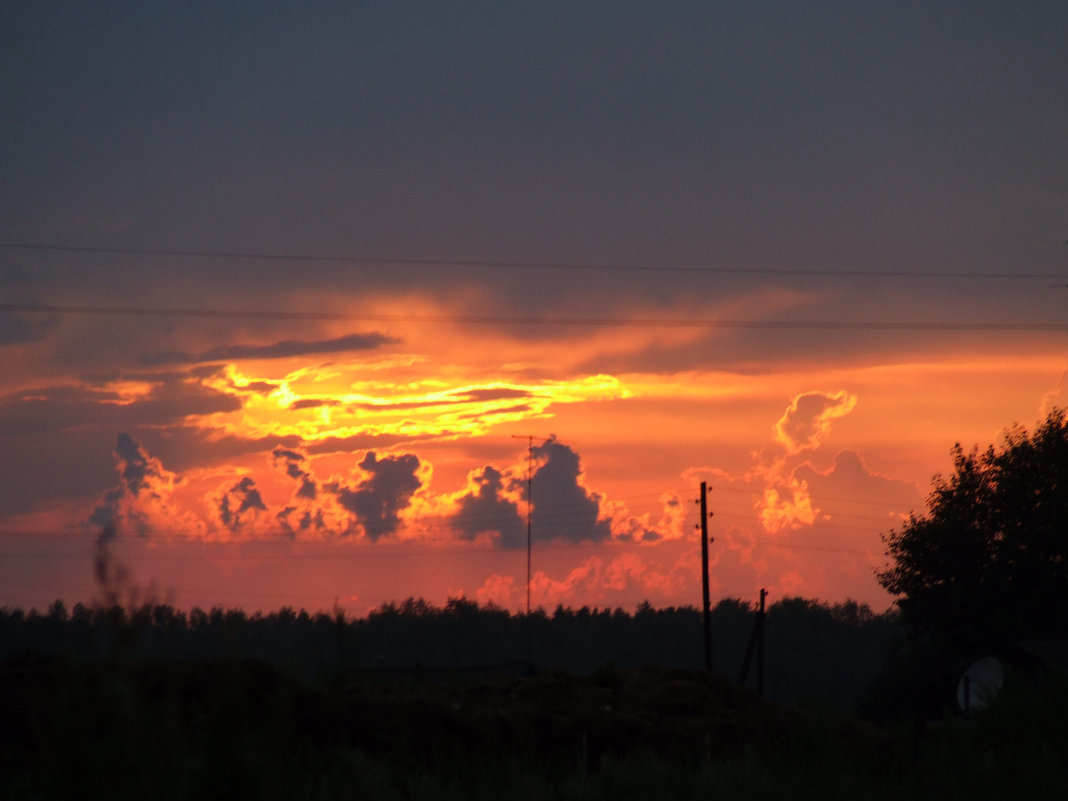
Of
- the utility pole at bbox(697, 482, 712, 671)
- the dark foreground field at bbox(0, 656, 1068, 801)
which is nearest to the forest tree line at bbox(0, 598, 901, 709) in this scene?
the utility pole at bbox(697, 482, 712, 671)

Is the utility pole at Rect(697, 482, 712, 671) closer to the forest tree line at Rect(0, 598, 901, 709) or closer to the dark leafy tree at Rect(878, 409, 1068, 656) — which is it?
the dark leafy tree at Rect(878, 409, 1068, 656)

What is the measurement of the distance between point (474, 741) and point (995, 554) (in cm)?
4071

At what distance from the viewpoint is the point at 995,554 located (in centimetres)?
5328

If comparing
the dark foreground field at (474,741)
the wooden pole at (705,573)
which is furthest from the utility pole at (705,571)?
the dark foreground field at (474,741)

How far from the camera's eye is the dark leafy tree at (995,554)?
5147 cm

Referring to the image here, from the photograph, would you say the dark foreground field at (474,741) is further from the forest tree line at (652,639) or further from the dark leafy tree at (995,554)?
the forest tree line at (652,639)

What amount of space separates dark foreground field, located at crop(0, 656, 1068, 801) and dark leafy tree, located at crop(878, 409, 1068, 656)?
29.3m

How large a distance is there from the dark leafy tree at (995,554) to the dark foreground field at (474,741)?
2930 centimetres

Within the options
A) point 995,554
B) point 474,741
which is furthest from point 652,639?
point 474,741

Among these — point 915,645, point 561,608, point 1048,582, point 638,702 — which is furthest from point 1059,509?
point 561,608

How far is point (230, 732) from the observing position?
24.5 feet

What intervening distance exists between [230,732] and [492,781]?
23.4ft

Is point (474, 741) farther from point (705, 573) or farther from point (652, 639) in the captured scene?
point (652, 639)

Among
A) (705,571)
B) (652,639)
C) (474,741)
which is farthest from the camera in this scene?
(652,639)
